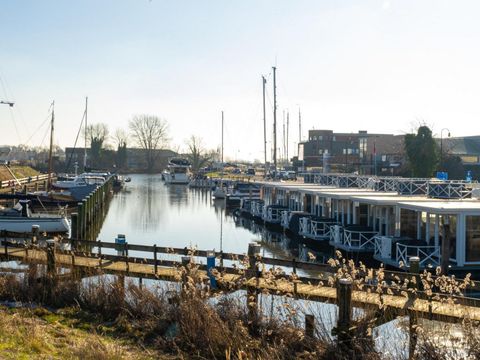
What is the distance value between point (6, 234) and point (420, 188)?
25.1 m

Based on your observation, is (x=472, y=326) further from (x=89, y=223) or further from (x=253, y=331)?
(x=89, y=223)

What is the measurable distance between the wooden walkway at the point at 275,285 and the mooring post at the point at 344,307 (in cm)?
47

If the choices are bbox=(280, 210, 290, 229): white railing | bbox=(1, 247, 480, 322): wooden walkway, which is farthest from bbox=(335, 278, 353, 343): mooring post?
bbox=(280, 210, 290, 229): white railing

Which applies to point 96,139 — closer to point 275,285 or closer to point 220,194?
point 220,194

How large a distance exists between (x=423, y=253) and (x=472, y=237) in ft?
6.65

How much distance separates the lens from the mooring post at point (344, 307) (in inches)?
388

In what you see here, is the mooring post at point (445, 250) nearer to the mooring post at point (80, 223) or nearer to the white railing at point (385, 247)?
the white railing at point (385, 247)

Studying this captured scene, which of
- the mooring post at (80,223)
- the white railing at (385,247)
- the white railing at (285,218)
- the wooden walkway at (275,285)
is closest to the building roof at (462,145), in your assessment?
the white railing at (285,218)

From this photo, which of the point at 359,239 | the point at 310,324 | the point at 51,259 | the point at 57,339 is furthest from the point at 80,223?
the point at 310,324

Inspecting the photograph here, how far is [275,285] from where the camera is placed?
34.2ft

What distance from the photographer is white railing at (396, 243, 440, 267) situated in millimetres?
23562

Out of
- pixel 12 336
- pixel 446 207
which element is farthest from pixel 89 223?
pixel 12 336

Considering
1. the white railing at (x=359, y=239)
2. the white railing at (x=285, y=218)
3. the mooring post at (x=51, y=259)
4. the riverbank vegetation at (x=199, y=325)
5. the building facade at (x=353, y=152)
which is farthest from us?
the building facade at (x=353, y=152)

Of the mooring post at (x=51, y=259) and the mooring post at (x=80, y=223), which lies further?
the mooring post at (x=80, y=223)
